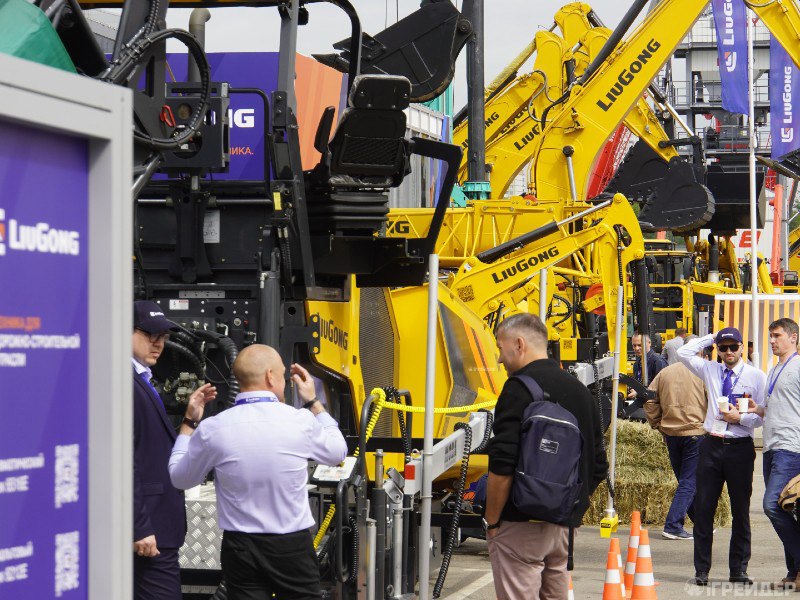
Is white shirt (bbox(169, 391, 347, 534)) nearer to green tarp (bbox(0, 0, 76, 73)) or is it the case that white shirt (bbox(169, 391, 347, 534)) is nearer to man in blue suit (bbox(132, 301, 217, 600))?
man in blue suit (bbox(132, 301, 217, 600))

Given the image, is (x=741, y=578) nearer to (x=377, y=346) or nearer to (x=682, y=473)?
(x=682, y=473)

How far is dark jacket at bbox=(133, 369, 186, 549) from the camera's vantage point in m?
6.05

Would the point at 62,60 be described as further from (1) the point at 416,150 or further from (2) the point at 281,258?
(1) the point at 416,150

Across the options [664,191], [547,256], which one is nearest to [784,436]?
[547,256]

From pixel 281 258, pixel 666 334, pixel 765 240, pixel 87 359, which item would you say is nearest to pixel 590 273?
pixel 666 334

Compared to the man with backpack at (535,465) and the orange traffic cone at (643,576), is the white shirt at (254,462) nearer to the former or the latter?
the man with backpack at (535,465)

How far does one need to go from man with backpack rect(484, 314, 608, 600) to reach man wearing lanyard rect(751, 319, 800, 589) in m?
3.86

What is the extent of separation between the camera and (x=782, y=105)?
28.2 meters

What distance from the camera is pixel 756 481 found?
18.6 m

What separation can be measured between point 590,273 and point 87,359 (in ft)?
58.1

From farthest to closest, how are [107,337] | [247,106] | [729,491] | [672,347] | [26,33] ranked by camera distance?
[672,347], [729,491], [247,106], [26,33], [107,337]

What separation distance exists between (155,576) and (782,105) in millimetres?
24209

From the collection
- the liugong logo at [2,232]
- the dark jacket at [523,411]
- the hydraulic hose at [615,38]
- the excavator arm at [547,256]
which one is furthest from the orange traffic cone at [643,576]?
the hydraulic hose at [615,38]

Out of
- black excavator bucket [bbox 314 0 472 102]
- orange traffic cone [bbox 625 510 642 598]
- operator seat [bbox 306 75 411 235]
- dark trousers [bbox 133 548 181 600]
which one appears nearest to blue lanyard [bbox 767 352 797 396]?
orange traffic cone [bbox 625 510 642 598]
